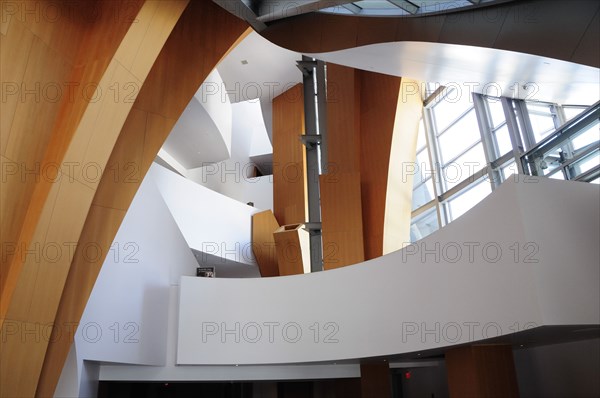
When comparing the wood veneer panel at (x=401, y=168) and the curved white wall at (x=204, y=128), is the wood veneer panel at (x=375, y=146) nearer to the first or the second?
the wood veneer panel at (x=401, y=168)

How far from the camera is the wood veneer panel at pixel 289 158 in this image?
1080 inches

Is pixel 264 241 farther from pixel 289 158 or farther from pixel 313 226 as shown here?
pixel 313 226

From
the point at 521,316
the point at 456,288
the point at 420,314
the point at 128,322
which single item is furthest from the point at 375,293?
the point at 128,322

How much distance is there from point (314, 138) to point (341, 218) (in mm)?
3338

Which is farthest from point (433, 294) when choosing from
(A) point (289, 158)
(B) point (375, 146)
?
(A) point (289, 158)

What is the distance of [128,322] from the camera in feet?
49.1

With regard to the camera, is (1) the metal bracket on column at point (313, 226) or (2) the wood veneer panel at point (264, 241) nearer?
(1) the metal bracket on column at point (313, 226)

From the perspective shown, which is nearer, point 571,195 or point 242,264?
point 571,195

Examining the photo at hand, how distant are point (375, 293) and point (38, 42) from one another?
8.97 meters

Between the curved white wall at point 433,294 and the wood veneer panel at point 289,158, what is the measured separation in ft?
39.7

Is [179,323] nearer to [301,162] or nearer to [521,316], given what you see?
[521,316]

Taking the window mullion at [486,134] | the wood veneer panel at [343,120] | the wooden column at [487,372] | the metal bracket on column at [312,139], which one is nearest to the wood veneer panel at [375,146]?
the wood veneer panel at [343,120]

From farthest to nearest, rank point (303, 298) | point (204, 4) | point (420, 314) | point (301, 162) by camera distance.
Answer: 1. point (301, 162)
2. point (303, 298)
3. point (204, 4)
4. point (420, 314)

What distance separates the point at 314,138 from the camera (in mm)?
20594
